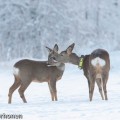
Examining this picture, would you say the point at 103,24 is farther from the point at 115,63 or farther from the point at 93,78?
the point at 93,78

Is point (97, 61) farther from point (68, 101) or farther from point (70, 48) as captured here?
point (70, 48)

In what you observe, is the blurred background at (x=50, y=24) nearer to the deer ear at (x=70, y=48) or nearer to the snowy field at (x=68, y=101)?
the snowy field at (x=68, y=101)

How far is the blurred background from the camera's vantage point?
2456cm

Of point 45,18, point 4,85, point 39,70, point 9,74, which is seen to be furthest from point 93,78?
point 45,18

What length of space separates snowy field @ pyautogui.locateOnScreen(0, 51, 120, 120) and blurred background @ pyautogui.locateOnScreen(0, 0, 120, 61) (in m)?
2.99

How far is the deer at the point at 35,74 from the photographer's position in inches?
452

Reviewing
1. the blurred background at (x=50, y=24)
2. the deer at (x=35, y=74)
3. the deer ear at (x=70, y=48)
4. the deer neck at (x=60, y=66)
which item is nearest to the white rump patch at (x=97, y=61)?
the deer ear at (x=70, y=48)

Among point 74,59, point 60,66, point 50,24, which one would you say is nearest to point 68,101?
point 60,66

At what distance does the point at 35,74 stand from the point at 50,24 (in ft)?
43.4

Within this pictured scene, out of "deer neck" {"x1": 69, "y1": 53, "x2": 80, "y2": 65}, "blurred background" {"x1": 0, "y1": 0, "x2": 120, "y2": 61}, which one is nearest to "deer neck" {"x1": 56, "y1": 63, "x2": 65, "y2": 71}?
"deer neck" {"x1": 69, "y1": 53, "x2": 80, "y2": 65}

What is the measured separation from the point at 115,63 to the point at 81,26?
15.6 feet

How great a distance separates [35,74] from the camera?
11.7 metres

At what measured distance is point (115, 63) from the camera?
68.9ft

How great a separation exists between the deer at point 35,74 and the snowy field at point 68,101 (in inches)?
12.2
